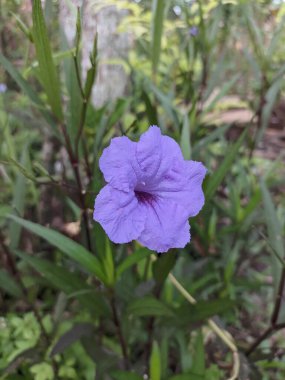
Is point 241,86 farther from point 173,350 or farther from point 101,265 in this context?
point 101,265

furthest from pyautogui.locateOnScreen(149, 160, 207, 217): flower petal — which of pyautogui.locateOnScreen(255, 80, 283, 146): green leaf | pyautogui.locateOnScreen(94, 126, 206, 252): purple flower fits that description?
pyautogui.locateOnScreen(255, 80, 283, 146): green leaf

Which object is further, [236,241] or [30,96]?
[236,241]

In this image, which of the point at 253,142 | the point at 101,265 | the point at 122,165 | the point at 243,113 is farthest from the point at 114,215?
the point at 243,113

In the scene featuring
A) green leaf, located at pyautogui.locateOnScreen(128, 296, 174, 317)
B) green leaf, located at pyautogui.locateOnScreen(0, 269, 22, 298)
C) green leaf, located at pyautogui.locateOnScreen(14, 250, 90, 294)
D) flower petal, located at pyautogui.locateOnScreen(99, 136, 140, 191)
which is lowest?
green leaf, located at pyautogui.locateOnScreen(0, 269, 22, 298)

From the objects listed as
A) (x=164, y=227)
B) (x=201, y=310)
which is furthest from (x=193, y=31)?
(x=164, y=227)

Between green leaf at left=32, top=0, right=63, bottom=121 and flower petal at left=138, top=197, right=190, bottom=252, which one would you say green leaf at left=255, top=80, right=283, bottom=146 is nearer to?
green leaf at left=32, top=0, right=63, bottom=121

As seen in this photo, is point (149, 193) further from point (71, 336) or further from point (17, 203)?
point (17, 203)

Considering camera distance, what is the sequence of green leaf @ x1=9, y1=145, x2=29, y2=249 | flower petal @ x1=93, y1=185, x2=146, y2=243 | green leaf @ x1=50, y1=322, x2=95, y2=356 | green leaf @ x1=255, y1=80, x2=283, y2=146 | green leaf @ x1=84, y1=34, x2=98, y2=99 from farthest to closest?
1. green leaf @ x1=255, y1=80, x2=283, y2=146
2. green leaf @ x1=9, y1=145, x2=29, y2=249
3. green leaf @ x1=50, y1=322, x2=95, y2=356
4. green leaf @ x1=84, y1=34, x2=98, y2=99
5. flower petal @ x1=93, y1=185, x2=146, y2=243
